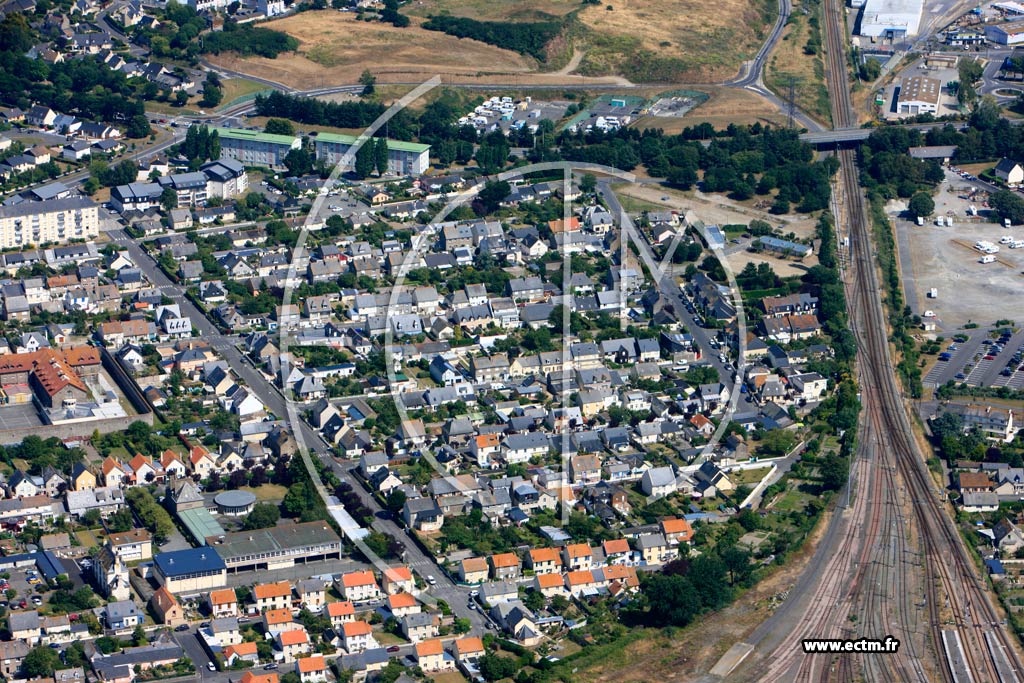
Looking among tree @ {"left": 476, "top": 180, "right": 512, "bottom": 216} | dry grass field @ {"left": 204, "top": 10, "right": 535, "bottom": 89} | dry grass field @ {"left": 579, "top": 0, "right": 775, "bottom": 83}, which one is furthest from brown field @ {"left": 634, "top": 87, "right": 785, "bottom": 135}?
tree @ {"left": 476, "top": 180, "right": 512, "bottom": 216}

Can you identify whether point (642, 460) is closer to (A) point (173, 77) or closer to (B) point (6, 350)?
(B) point (6, 350)

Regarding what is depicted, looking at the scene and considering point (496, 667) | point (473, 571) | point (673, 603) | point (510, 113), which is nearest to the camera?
point (496, 667)

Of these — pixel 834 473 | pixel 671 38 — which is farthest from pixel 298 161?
pixel 834 473

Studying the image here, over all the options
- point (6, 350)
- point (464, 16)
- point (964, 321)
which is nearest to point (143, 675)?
point (6, 350)

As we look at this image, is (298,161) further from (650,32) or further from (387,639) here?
(387,639)

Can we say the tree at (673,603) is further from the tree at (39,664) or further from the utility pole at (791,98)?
the utility pole at (791,98)

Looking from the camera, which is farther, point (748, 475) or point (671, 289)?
point (671, 289)

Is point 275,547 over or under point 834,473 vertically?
under

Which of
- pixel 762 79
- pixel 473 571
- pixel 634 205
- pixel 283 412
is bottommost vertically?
pixel 473 571
